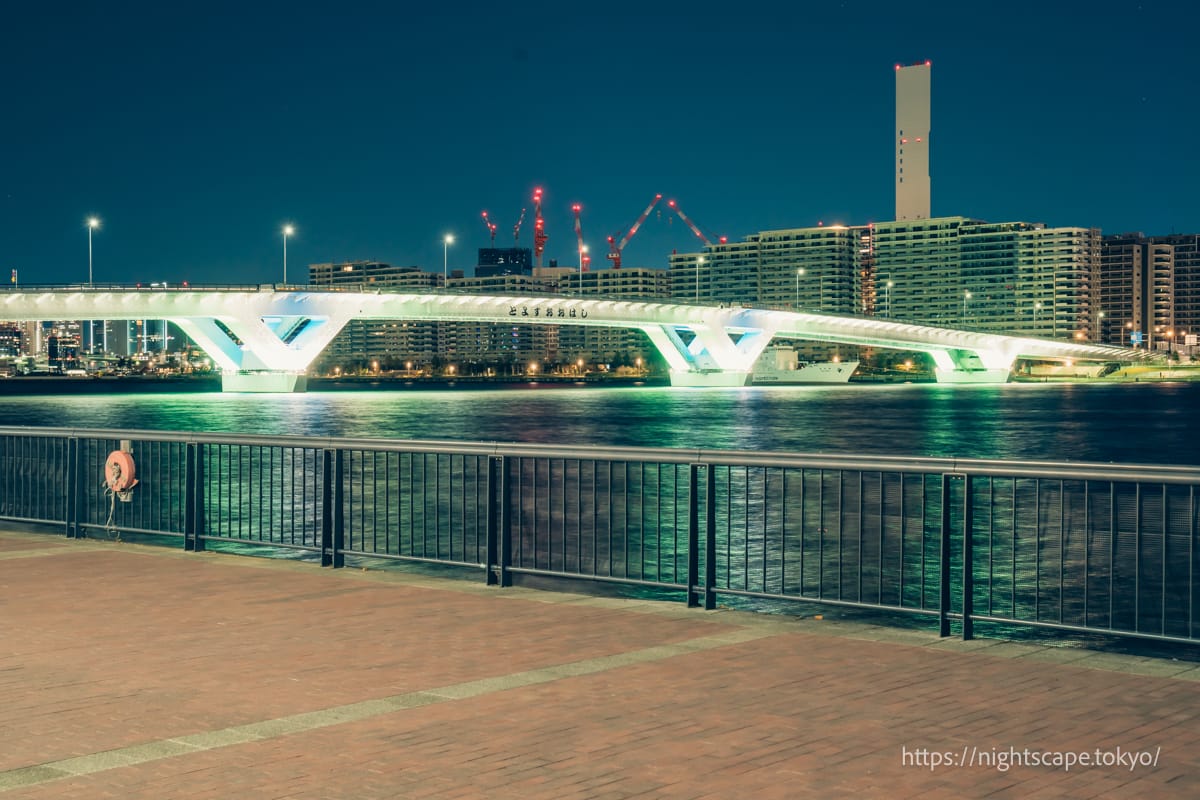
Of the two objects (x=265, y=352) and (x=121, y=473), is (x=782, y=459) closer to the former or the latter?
(x=121, y=473)

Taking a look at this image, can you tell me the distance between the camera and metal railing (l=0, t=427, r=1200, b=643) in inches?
345

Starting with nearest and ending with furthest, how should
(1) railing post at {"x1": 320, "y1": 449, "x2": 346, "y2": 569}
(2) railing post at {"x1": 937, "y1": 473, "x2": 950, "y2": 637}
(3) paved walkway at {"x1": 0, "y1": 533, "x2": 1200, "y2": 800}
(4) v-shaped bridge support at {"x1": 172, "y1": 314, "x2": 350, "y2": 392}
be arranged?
(3) paved walkway at {"x1": 0, "y1": 533, "x2": 1200, "y2": 800} → (2) railing post at {"x1": 937, "y1": 473, "x2": 950, "y2": 637} → (1) railing post at {"x1": 320, "y1": 449, "x2": 346, "y2": 569} → (4) v-shaped bridge support at {"x1": 172, "y1": 314, "x2": 350, "y2": 392}

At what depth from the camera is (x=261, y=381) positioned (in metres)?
114

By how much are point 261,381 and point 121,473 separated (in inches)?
4076

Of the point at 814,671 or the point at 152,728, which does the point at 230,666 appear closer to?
the point at 152,728

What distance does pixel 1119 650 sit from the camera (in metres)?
10.8

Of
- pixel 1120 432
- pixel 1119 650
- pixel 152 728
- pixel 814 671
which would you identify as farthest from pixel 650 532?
pixel 1120 432

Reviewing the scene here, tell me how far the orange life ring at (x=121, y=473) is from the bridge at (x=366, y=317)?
91.4 meters

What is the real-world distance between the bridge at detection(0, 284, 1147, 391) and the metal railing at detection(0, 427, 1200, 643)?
80.8 m

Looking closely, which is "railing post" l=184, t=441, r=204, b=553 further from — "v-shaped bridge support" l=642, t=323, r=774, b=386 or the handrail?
"v-shaped bridge support" l=642, t=323, r=774, b=386

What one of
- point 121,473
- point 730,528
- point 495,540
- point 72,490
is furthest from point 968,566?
point 72,490

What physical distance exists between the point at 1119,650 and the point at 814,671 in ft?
15.1

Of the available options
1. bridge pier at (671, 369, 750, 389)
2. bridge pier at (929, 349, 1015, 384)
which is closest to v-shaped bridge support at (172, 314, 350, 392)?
bridge pier at (671, 369, 750, 389)

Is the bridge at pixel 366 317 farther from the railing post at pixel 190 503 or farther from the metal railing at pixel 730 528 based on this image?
the railing post at pixel 190 503
